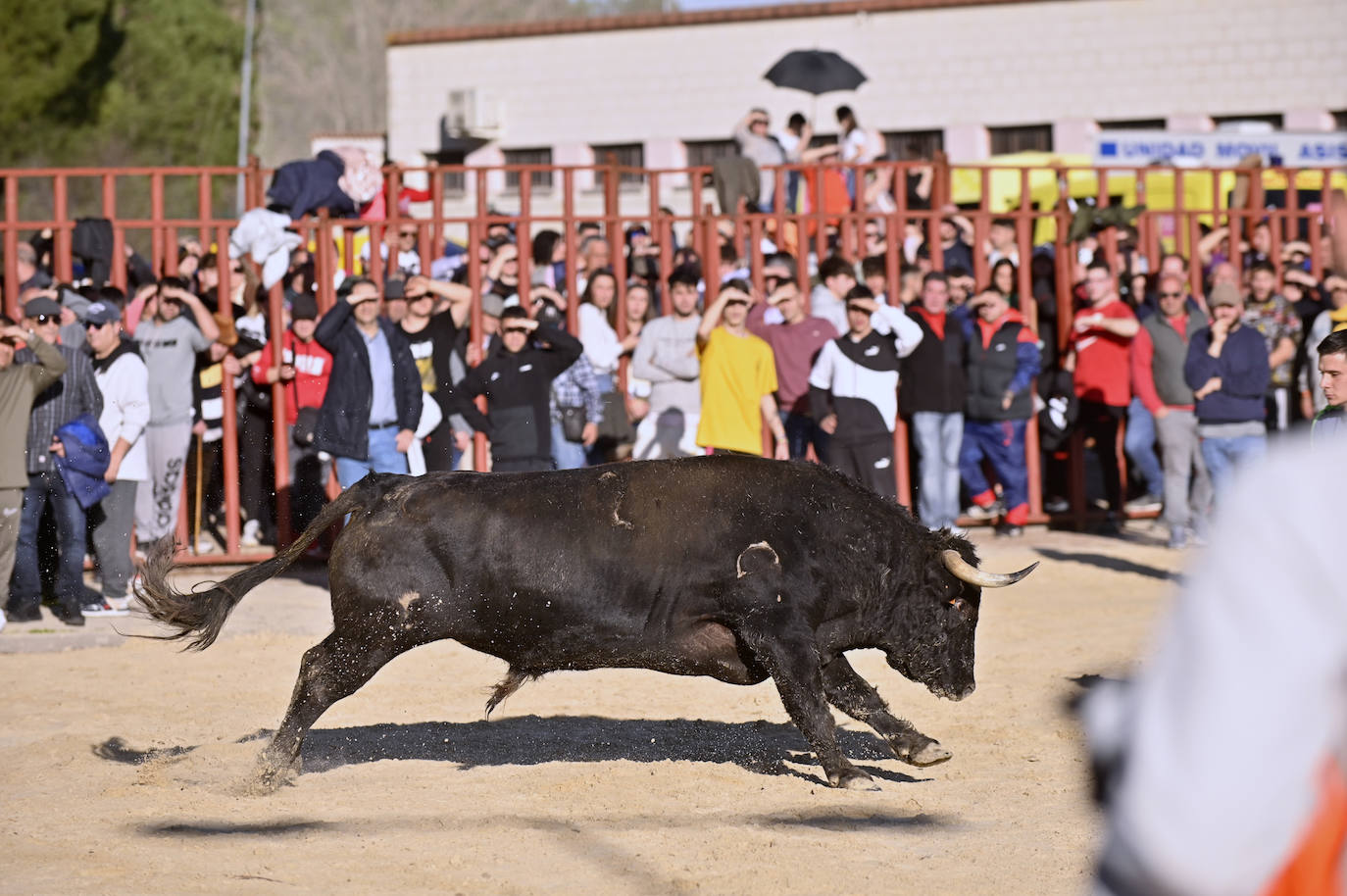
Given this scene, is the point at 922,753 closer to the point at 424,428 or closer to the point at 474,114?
the point at 424,428

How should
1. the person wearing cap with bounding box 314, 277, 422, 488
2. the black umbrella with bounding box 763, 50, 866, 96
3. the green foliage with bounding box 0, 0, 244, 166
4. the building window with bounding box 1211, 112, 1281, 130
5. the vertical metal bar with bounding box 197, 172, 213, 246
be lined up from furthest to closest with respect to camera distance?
the green foliage with bounding box 0, 0, 244, 166, the building window with bounding box 1211, 112, 1281, 130, the black umbrella with bounding box 763, 50, 866, 96, the vertical metal bar with bounding box 197, 172, 213, 246, the person wearing cap with bounding box 314, 277, 422, 488

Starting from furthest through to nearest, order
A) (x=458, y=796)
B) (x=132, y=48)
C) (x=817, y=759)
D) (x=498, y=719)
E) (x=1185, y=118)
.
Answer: (x=132, y=48), (x=1185, y=118), (x=498, y=719), (x=817, y=759), (x=458, y=796)

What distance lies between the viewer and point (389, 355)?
34.6 feet

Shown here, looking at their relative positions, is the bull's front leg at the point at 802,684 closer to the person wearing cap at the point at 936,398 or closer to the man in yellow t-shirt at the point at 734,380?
the man in yellow t-shirt at the point at 734,380

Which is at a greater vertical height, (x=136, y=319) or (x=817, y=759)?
(x=136, y=319)

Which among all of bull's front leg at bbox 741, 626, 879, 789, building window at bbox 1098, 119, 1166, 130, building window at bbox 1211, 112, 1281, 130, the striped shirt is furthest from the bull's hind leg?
building window at bbox 1211, 112, 1281, 130

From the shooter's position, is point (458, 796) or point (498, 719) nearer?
point (458, 796)

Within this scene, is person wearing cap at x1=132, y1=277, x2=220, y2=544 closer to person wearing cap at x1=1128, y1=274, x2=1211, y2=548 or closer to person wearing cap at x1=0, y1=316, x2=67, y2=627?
person wearing cap at x1=0, y1=316, x2=67, y2=627

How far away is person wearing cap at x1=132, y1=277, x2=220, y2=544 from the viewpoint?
10820 millimetres

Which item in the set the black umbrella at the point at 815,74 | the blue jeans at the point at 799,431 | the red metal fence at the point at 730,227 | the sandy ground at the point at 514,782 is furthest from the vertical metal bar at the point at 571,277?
the black umbrella at the point at 815,74

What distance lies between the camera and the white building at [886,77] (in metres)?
25.6

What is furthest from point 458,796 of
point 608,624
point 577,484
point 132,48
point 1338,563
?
point 132,48

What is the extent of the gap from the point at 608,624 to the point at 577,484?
1.74 ft

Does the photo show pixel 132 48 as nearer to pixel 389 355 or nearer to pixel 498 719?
pixel 389 355
